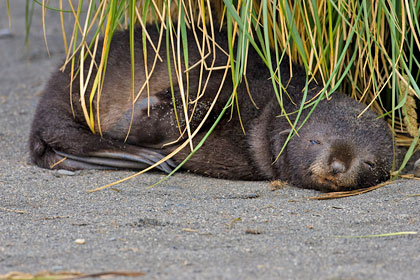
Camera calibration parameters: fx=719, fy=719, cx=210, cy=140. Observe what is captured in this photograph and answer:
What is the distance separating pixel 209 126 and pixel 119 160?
0.63 meters

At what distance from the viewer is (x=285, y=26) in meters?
4.28

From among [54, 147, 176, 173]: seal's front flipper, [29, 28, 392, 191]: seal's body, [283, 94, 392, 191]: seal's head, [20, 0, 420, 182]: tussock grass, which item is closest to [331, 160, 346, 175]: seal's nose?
[283, 94, 392, 191]: seal's head

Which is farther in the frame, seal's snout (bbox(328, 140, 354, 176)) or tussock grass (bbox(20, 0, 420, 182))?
seal's snout (bbox(328, 140, 354, 176))

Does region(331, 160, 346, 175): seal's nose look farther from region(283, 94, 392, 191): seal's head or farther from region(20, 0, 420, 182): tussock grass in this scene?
region(20, 0, 420, 182): tussock grass

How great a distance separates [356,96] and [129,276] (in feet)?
9.85

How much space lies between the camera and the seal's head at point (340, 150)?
Answer: 426 cm

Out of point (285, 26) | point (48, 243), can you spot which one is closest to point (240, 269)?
point (48, 243)

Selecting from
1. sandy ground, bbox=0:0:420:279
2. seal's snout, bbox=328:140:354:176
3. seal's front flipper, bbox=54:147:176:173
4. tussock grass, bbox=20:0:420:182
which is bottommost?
sandy ground, bbox=0:0:420:279

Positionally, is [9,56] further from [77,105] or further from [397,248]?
[397,248]

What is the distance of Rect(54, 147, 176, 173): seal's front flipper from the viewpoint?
470 centimetres

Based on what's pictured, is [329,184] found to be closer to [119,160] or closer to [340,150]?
[340,150]

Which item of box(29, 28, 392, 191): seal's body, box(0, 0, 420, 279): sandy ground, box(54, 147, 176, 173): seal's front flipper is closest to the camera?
box(0, 0, 420, 279): sandy ground

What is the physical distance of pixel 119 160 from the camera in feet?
15.5

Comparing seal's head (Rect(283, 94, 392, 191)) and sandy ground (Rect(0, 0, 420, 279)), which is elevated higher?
seal's head (Rect(283, 94, 392, 191))
